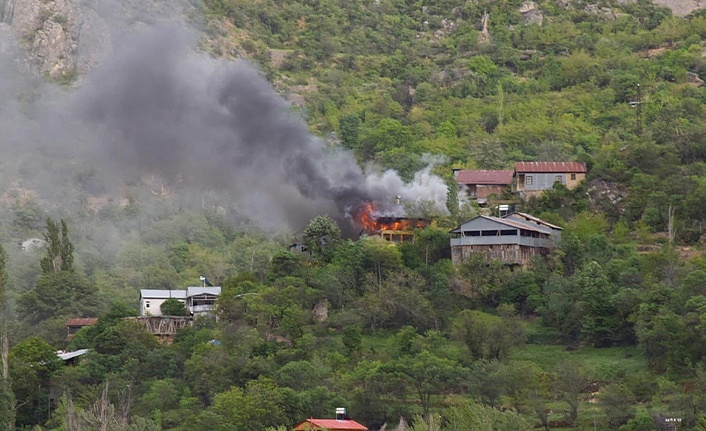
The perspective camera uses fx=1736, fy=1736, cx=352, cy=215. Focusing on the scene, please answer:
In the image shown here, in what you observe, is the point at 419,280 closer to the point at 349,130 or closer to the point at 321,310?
the point at 321,310

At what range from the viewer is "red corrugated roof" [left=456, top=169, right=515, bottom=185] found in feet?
305

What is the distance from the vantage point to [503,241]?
271ft

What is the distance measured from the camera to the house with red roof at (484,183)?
9244 cm

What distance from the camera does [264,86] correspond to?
122375mm

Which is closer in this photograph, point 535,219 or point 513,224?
point 513,224

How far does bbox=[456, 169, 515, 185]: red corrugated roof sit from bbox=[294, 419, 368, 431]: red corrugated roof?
96.9 ft

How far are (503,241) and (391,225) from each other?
26.7 feet

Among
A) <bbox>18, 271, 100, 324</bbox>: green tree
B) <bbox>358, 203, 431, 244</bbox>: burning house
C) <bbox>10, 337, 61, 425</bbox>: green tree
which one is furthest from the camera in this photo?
<bbox>18, 271, 100, 324</bbox>: green tree

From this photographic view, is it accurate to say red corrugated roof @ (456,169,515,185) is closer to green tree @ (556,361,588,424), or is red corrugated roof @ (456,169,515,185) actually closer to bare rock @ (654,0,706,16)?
green tree @ (556,361,588,424)

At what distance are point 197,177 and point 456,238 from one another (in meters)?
32.3

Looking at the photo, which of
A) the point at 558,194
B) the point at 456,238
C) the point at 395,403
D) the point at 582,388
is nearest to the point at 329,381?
the point at 395,403

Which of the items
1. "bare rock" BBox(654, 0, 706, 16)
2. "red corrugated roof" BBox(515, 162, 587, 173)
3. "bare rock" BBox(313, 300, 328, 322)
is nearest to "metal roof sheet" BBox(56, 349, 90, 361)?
"bare rock" BBox(313, 300, 328, 322)

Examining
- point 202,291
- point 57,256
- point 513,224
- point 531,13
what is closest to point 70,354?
point 202,291

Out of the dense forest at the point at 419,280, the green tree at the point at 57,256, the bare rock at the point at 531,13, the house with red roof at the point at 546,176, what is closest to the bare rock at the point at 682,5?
the dense forest at the point at 419,280
